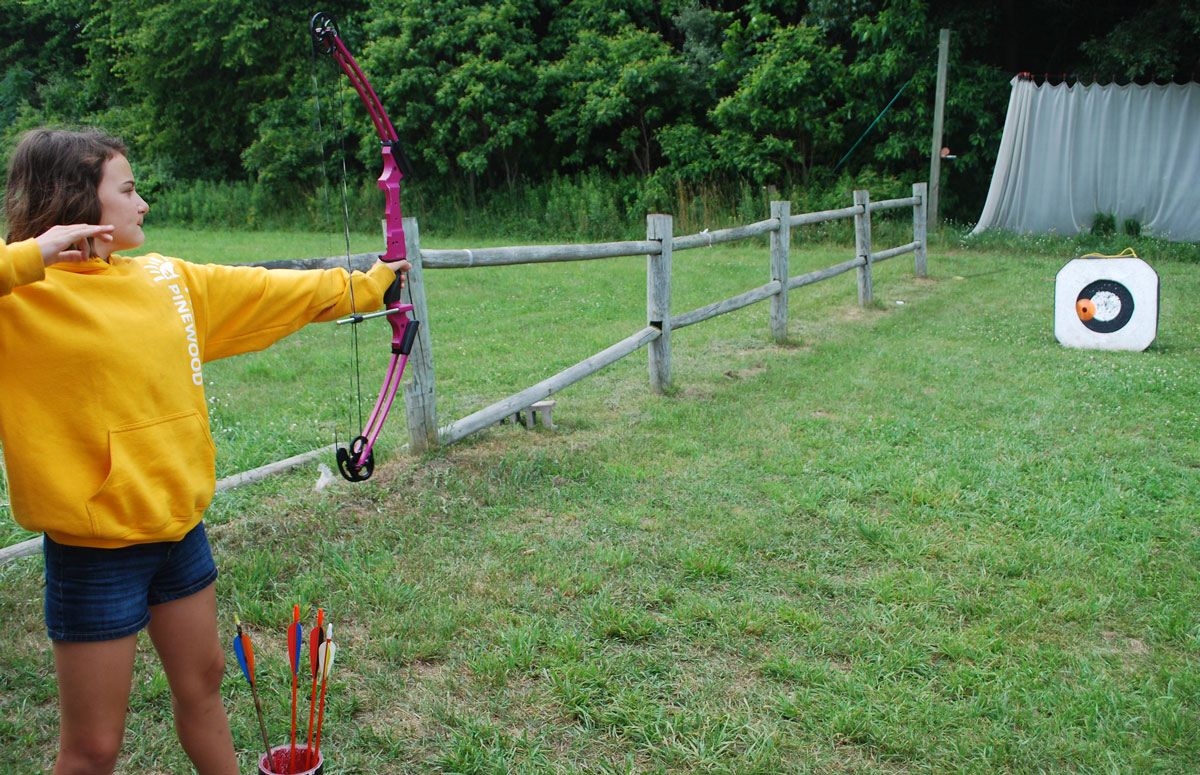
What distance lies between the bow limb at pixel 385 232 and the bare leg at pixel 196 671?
0.92 metres

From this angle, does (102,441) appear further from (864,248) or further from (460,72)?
(460,72)

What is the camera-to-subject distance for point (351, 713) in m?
2.59

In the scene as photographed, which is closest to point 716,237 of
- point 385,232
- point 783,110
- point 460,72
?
point 385,232

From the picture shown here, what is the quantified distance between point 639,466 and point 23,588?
2522mm

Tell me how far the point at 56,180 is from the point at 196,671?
97 cm

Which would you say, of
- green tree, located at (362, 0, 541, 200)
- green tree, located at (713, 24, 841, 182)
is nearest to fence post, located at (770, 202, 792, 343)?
green tree, located at (713, 24, 841, 182)

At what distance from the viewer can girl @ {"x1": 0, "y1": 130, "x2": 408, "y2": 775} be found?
5.64ft

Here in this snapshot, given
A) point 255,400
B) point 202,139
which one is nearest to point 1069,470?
point 255,400

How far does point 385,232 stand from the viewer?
3311mm

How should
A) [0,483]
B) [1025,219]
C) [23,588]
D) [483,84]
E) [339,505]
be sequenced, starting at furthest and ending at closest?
[483,84], [1025,219], [0,483], [339,505], [23,588]

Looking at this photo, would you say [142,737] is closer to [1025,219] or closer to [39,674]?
[39,674]

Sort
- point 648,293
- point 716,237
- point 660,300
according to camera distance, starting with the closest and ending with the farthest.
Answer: point 648,293 → point 660,300 → point 716,237

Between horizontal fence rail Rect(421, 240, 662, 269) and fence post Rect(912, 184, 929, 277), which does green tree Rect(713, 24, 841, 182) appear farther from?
horizontal fence rail Rect(421, 240, 662, 269)

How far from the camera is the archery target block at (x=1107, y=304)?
7191mm
